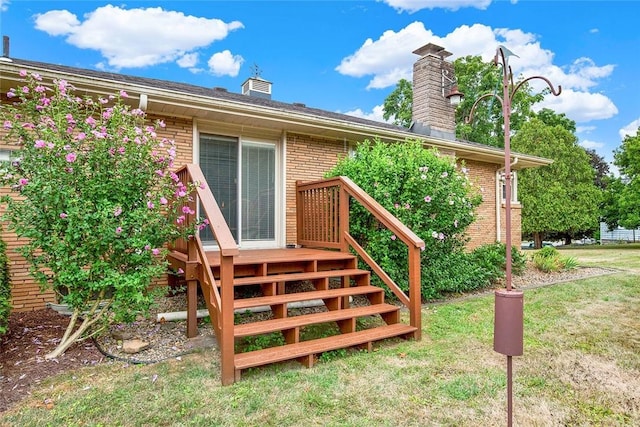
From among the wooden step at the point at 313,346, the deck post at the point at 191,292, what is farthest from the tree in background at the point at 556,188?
the deck post at the point at 191,292

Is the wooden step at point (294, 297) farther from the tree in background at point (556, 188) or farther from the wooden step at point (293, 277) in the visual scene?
the tree in background at point (556, 188)

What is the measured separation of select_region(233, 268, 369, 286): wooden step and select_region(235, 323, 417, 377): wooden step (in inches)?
30.2

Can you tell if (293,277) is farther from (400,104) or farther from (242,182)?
(400,104)

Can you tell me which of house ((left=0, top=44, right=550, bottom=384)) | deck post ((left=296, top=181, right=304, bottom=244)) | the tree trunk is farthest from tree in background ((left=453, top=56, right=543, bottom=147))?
the tree trunk

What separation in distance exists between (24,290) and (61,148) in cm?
252

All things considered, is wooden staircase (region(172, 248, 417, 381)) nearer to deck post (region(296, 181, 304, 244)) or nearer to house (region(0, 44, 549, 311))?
deck post (region(296, 181, 304, 244))

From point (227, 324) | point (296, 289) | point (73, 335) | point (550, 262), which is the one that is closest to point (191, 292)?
point (73, 335)

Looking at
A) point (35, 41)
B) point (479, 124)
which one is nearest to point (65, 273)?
point (35, 41)

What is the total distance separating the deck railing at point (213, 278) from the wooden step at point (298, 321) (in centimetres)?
21

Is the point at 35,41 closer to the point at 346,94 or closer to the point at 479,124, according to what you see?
the point at 346,94

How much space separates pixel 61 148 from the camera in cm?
342

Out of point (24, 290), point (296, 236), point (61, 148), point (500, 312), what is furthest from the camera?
point (296, 236)

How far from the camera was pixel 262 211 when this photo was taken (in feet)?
21.4

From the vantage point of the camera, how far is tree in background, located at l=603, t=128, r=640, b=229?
1886cm
